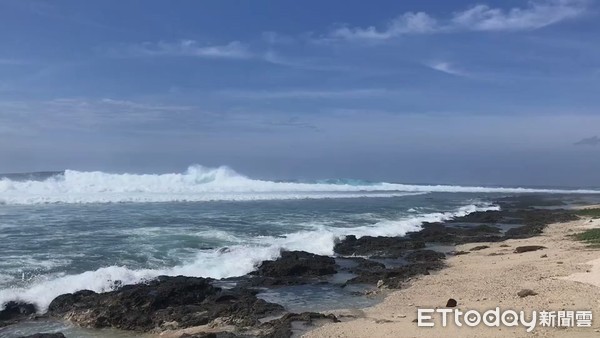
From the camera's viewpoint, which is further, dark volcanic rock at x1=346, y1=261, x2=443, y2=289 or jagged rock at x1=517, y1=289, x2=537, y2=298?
dark volcanic rock at x1=346, y1=261, x2=443, y2=289

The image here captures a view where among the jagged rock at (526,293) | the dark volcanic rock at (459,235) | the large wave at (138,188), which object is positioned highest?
the large wave at (138,188)

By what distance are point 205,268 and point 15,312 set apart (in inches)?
192

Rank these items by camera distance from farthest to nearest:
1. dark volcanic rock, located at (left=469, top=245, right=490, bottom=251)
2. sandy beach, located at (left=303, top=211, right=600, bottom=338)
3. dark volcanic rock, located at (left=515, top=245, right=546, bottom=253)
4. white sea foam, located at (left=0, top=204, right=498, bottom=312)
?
dark volcanic rock, located at (left=469, top=245, right=490, bottom=251) < dark volcanic rock, located at (left=515, top=245, right=546, bottom=253) < white sea foam, located at (left=0, top=204, right=498, bottom=312) < sandy beach, located at (left=303, top=211, right=600, bottom=338)

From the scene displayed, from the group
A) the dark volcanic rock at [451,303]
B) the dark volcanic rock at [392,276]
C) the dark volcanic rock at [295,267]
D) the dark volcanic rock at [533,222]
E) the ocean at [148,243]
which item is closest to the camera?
the dark volcanic rock at [451,303]

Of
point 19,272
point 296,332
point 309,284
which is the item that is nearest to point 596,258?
point 309,284

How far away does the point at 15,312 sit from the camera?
960 centimetres

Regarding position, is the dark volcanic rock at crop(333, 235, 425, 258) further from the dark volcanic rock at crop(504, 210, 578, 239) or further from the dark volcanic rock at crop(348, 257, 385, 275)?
the dark volcanic rock at crop(504, 210, 578, 239)

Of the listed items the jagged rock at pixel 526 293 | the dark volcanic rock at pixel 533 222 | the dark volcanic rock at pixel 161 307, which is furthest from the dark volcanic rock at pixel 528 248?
the dark volcanic rock at pixel 161 307

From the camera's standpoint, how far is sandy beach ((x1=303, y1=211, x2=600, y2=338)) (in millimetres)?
7797

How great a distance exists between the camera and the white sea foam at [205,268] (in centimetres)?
1027

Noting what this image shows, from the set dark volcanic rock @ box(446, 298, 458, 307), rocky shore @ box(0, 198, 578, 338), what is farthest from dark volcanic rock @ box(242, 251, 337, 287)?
dark volcanic rock @ box(446, 298, 458, 307)

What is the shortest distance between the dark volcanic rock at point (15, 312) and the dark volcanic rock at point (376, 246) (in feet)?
33.2

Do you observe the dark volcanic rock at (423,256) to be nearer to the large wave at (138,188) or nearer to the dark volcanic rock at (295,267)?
the dark volcanic rock at (295,267)

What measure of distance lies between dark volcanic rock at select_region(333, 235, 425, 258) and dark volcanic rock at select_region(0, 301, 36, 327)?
1011 cm
